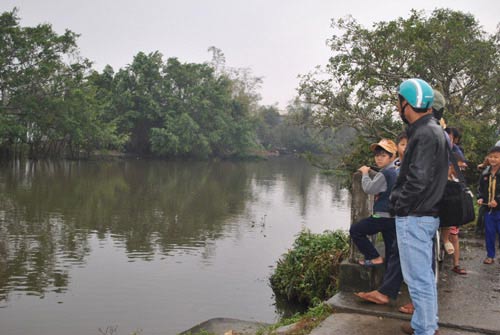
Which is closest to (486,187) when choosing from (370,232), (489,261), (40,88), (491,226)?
(491,226)

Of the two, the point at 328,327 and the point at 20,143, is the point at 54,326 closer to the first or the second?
the point at 328,327

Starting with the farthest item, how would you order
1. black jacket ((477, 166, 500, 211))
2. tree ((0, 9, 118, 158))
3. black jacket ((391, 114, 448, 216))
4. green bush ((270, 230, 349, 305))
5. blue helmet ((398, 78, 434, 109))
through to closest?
tree ((0, 9, 118, 158)), green bush ((270, 230, 349, 305)), black jacket ((477, 166, 500, 211)), blue helmet ((398, 78, 434, 109)), black jacket ((391, 114, 448, 216))

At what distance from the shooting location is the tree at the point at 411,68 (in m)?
13.9

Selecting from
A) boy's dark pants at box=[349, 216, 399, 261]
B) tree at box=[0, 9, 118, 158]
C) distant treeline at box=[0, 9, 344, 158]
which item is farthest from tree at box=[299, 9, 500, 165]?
tree at box=[0, 9, 118, 158]

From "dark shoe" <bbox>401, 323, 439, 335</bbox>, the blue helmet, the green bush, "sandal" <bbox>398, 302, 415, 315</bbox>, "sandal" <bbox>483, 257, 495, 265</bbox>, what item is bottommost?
the green bush

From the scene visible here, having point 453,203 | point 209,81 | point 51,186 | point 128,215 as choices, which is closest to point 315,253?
point 453,203

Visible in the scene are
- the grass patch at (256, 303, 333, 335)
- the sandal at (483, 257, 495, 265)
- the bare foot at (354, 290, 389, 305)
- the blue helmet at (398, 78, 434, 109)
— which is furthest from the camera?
the sandal at (483, 257, 495, 265)

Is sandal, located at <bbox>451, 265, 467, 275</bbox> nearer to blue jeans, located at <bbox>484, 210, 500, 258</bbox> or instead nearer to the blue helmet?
blue jeans, located at <bbox>484, 210, 500, 258</bbox>

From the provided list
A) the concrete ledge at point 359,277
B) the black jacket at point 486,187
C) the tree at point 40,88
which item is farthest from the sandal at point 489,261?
the tree at point 40,88

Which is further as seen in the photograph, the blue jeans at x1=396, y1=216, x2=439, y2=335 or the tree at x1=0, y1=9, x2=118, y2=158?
the tree at x1=0, y1=9, x2=118, y2=158

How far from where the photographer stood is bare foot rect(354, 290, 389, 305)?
4211mm

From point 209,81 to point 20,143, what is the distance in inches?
774

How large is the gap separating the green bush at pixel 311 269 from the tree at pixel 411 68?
5806 millimetres

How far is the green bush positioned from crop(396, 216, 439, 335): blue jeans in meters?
3.24
